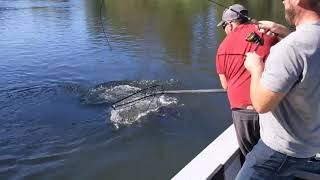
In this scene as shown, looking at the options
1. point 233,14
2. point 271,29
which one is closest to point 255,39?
point 271,29

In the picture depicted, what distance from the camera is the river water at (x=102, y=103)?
21.5 ft

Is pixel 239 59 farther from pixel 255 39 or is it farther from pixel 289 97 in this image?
pixel 289 97

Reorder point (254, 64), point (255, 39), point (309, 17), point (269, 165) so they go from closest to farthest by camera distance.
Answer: point (309, 17), point (254, 64), point (269, 165), point (255, 39)

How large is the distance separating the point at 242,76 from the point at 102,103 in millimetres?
5672

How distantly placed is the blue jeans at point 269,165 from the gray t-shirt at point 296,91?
45mm

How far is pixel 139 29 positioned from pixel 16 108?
411 inches

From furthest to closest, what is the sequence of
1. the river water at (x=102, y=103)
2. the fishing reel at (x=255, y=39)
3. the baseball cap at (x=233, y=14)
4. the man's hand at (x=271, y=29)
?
the river water at (x=102, y=103), the baseball cap at (x=233, y=14), the man's hand at (x=271, y=29), the fishing reel at (x=255, y=39)

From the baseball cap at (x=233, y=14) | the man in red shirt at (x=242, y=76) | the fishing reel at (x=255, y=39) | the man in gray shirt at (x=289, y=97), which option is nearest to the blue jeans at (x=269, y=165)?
the man in gray shirt at (x=289, y=97)

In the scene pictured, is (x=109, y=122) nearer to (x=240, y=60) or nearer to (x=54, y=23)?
(x=240, y=60)

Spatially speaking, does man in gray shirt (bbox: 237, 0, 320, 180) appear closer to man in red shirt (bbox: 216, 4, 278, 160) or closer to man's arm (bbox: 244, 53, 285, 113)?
man's arm (bbox: 244, 53, 285, 113)

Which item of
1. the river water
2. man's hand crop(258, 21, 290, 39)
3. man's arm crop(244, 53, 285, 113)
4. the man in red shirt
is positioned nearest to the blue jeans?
man's arm crop(244, 53, 285, 113)

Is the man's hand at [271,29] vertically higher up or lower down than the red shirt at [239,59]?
higher up

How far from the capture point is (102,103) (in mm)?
8609

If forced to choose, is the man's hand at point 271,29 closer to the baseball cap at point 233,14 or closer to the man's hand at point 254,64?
the baseball cap at point 233,14
